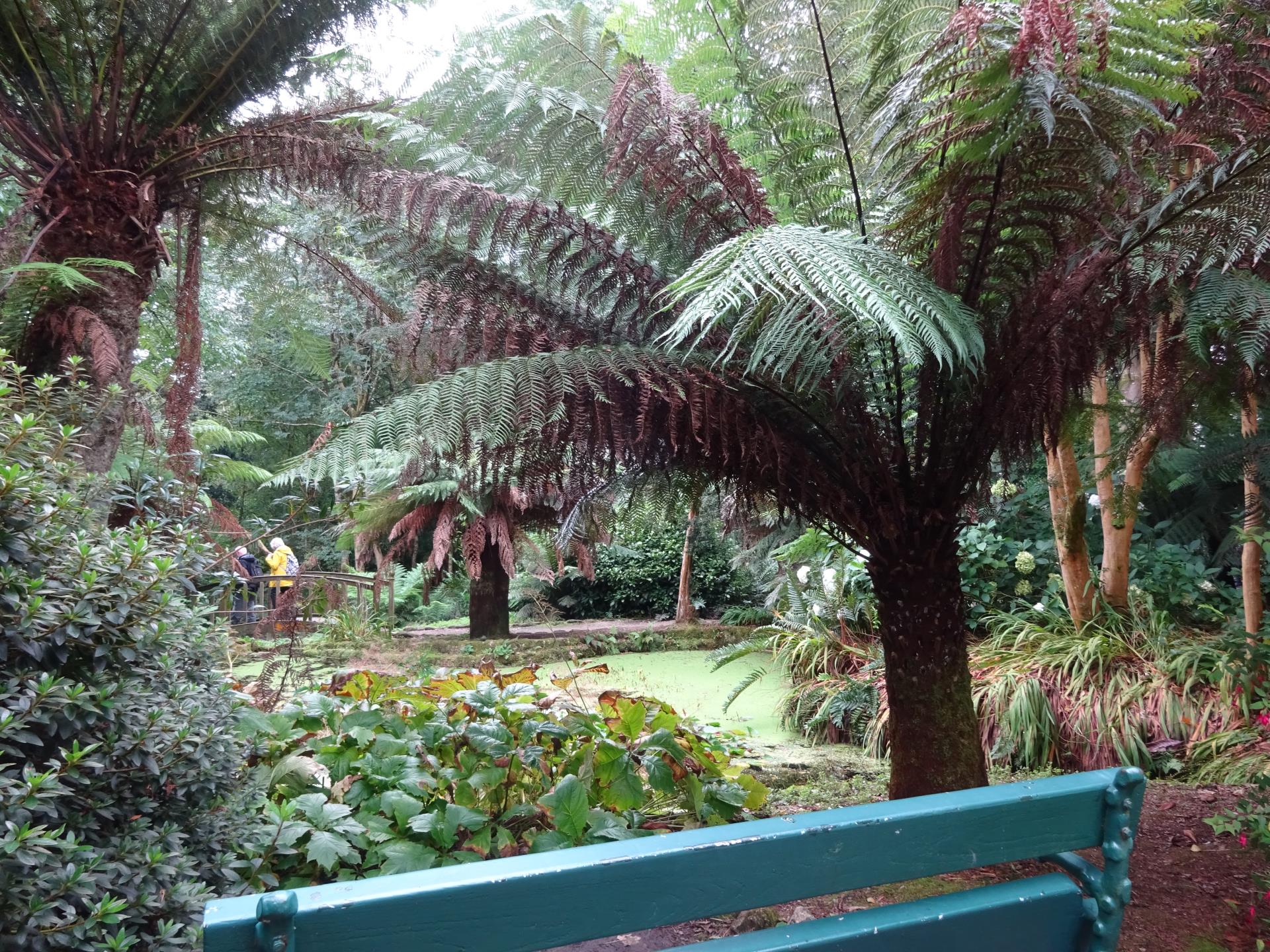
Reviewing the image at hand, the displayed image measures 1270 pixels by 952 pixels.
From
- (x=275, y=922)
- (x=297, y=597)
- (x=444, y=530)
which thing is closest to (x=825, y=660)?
(x=444, y=530)

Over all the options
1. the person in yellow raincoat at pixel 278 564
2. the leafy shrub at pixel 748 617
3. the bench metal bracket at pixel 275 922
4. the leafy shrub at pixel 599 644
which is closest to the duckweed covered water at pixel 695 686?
the leafy shrub at pixel 599 644

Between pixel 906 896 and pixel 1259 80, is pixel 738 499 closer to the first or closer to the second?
pixel 906 896

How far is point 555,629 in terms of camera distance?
438 cm

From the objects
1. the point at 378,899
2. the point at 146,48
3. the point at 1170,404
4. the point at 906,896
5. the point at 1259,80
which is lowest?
the point at 906,896

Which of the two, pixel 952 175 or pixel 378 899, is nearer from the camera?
pixel 378 899

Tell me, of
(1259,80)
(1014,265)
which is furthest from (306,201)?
(1259,80)

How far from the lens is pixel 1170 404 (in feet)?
6.24

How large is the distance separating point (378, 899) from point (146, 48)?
2.15 m

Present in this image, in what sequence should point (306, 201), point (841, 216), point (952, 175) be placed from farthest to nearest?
point (306, 201) → point (841, 216) → point (952, 175)

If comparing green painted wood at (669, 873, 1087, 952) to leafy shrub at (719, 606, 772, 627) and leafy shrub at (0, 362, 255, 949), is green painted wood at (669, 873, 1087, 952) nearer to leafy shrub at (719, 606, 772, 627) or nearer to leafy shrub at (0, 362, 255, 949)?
leafy shrub at (0, 362, 255, 949)

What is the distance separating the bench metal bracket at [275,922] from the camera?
2.16ft

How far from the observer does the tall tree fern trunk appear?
168cm

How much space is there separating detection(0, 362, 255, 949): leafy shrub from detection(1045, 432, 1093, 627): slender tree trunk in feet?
11.3

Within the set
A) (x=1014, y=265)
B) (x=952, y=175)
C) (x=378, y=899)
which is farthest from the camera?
(x=1014, y=265)
